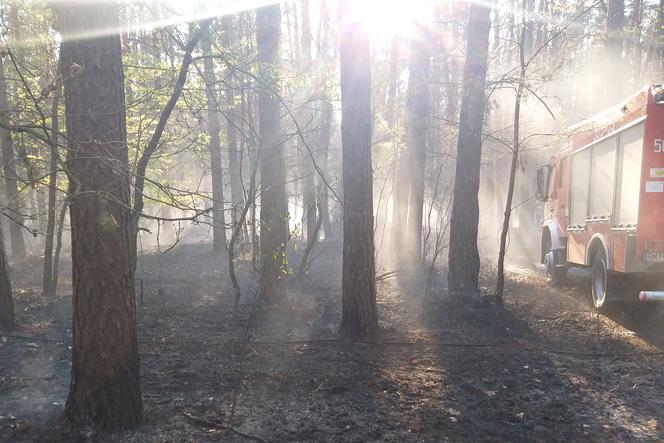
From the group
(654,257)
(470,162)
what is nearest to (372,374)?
(654,257)

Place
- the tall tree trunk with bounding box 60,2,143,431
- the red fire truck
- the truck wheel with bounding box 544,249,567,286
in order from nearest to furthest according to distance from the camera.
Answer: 1. the tall tree trunk with bounding box 60,2,143,431
2. the red fire truck
3. the truck wheel with bounding box 544,249,567,286

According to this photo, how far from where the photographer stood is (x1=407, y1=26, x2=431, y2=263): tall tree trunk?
Result: 13.7 metres

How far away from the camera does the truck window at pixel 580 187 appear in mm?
9195

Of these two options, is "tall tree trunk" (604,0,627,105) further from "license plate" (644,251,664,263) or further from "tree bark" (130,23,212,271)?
"tree bark" (130,23,212,271)

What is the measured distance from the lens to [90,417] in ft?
Answer: 12.4

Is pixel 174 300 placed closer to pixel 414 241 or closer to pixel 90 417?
pixel 90 417

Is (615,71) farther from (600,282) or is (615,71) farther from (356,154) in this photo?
(356,154)

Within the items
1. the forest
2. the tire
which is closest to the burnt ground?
the forest

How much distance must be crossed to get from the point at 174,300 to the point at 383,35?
1083 centimetres

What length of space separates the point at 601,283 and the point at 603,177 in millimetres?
1828

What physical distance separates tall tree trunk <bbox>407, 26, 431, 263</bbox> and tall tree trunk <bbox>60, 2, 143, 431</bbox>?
10.5 m

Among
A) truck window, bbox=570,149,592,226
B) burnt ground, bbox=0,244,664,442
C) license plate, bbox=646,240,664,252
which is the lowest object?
burnt ground, bbox=0,244,664,442

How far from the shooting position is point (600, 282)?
8.31 m

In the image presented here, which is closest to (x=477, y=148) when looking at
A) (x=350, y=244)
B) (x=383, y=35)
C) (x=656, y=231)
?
(x=656, y=231)
